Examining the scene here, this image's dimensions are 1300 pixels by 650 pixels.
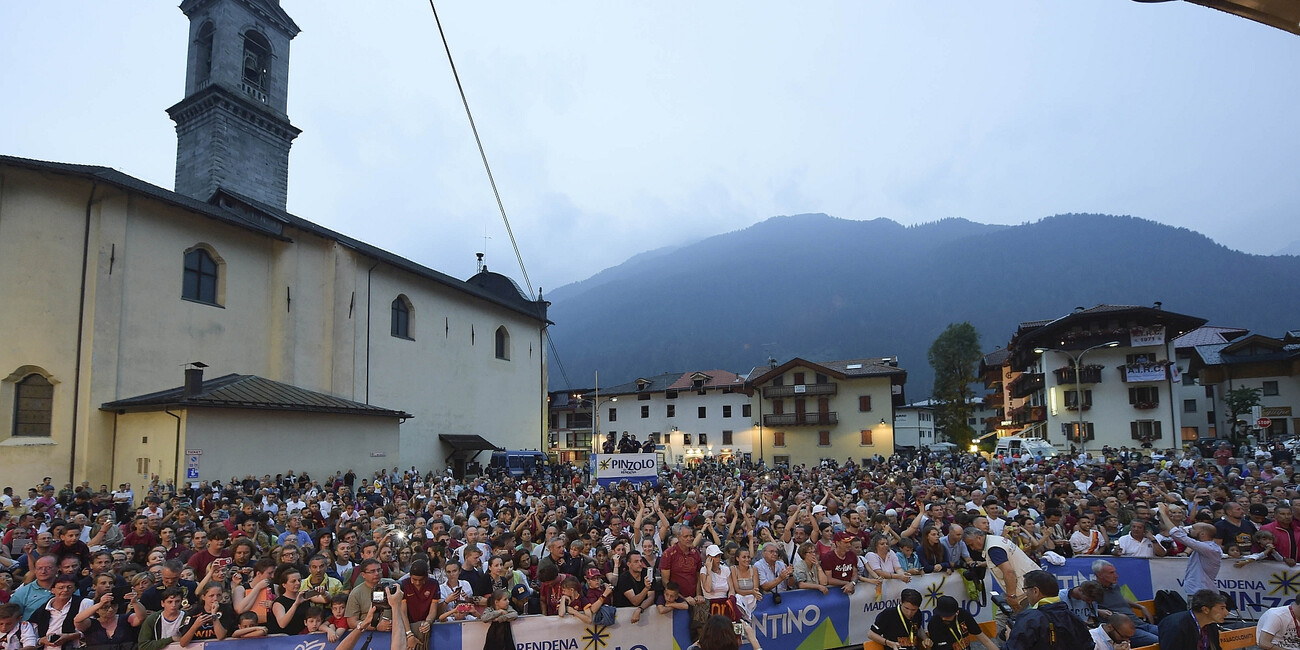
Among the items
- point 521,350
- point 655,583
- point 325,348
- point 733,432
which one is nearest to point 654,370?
point 733,432

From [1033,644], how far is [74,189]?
91.6 feet

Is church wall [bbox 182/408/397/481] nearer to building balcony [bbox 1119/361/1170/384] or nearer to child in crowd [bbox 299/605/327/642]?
child in crowd [bbox 299/605/327/642]

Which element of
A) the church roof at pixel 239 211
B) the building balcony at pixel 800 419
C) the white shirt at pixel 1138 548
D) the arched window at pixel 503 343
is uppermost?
the church roof at pixel 239 211

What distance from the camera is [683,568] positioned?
25.5ft

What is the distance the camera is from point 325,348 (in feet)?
102

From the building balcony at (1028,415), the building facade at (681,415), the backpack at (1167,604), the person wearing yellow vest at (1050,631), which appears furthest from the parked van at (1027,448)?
the person wearing yellow vest at (1050,631)

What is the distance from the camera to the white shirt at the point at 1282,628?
223 inches

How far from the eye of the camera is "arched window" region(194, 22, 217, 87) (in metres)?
38.6

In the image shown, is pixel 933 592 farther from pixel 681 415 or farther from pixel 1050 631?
pixel 681 415

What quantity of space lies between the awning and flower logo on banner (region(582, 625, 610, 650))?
31.0 meters

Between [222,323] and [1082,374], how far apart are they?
161ft

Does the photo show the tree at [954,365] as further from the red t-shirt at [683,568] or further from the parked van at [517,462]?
the red t-shirt at [683,568]

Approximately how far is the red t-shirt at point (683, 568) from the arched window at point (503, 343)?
36.6 m

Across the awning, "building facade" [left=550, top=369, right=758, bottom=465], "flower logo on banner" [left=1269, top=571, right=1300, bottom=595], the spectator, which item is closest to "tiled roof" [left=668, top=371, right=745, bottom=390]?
"building facade" [left=550, top=369, right=758, bottom=465]
